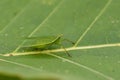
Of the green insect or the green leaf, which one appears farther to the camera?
the green insect

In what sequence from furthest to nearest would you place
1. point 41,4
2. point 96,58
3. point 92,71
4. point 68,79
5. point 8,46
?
point 41,4 < point 8,46 < point 96,58 < point 92,71 < point 68,79

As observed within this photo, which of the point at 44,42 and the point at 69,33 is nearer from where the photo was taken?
the point at 44,42

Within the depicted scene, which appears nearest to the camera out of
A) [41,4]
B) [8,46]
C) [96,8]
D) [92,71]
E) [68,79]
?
[68,79]

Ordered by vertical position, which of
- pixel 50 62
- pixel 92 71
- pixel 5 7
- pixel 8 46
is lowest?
pixel 92 71

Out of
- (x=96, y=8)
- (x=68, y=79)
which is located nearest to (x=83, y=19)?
(x=96, y=8)

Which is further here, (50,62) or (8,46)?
(8,46)

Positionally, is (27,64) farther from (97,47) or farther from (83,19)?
(83,19)

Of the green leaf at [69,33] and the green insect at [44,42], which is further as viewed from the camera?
the green insect at [44,42]

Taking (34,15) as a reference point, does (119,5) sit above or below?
below
